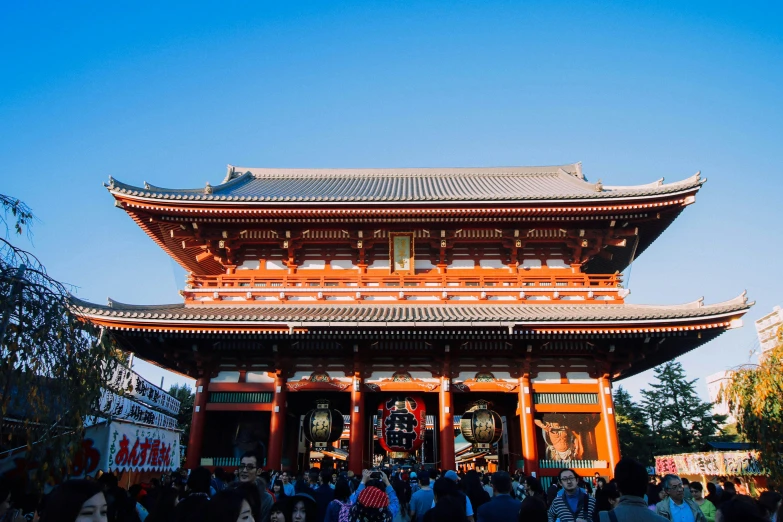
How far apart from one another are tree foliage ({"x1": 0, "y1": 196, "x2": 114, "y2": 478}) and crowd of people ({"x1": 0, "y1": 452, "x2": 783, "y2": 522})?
683 mm

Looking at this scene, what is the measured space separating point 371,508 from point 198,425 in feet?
33.6

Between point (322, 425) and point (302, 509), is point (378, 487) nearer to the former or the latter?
point (302, 509)

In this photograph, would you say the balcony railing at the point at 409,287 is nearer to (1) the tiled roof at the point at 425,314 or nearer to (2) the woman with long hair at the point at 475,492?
(1) the tiled roof at the point at 425,314

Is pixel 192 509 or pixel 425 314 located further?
pixel 425 314

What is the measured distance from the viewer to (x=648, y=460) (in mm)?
29828

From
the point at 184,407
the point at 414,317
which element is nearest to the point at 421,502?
the point at 414,317

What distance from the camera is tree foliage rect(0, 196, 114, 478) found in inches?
224

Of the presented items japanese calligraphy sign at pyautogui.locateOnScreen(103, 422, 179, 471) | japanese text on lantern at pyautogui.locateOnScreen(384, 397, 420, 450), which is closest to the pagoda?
Answer: japanese text on lantern at pyautogui.locateOnScreen(384, 397, 420, 450)

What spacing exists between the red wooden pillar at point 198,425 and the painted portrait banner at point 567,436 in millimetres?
9605

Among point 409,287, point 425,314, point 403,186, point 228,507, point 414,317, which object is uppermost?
point 403,186

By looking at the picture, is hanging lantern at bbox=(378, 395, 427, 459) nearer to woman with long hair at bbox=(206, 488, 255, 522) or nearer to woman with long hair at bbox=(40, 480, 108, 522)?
woman with long hair at bbox=(206, 488, 255, 522)

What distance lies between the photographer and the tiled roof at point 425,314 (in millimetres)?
12789

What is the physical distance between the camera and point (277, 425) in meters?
13.8

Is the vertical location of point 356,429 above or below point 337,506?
above
